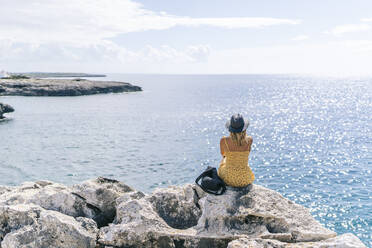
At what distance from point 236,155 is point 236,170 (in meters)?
0.49

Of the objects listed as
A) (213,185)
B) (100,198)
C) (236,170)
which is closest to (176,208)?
(213,185)

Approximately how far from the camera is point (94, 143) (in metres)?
44.9

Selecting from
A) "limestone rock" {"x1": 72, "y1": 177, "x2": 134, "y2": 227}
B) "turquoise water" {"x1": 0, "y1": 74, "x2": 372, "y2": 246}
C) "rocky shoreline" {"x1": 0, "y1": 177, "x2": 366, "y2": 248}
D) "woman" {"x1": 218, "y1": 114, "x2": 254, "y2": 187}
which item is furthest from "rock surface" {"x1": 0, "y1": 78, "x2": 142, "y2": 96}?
"woman" {"x1": 218, "y1": 114, "x2": 254, "y2": 187}

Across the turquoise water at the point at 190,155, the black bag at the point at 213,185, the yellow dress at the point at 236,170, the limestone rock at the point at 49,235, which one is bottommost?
the turquoise water at the point at 190,155

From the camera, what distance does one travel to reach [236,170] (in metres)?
10.5

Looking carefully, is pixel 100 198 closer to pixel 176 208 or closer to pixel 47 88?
pixel 176 208

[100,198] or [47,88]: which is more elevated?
[47,88]

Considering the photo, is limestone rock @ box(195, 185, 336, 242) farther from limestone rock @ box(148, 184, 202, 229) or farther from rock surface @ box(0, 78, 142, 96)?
rock surface @ box(0, 78, 142, 96)

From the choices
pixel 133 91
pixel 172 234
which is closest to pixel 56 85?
pixel 133 91

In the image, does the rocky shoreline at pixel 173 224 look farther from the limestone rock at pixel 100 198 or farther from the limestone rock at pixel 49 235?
the limestone rock at pixel 100 198

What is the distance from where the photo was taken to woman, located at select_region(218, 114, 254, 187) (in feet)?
34.3

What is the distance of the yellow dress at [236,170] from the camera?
411 inches

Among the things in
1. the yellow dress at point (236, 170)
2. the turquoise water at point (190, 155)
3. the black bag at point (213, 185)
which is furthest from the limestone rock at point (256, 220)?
the turquoise water at point (190, 155)

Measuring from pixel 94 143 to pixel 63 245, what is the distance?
121ft
